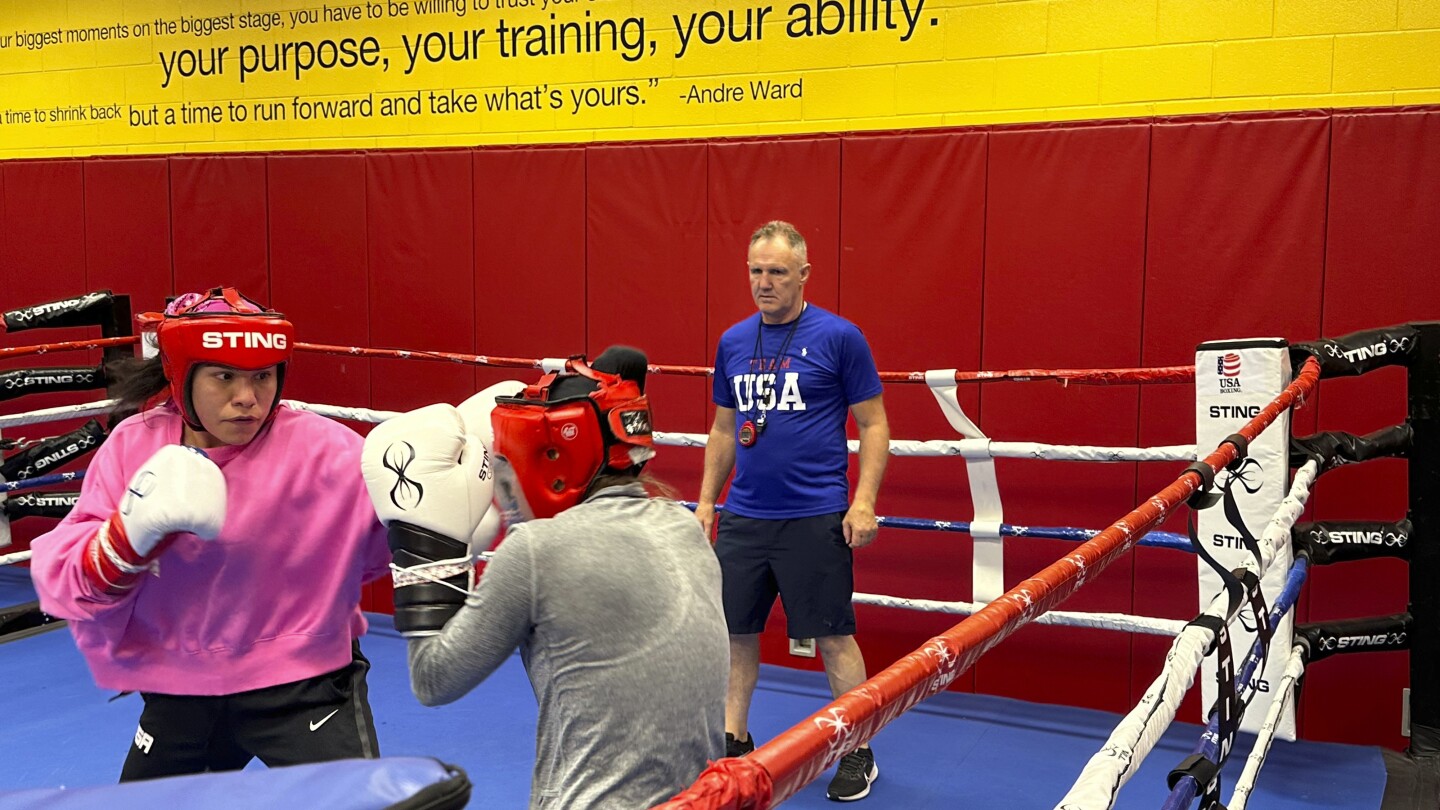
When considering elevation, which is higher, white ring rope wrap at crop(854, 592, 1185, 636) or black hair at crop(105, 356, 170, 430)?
black hair at crop(105, 356, 170, 430)

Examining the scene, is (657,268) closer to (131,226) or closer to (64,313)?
(64,313)

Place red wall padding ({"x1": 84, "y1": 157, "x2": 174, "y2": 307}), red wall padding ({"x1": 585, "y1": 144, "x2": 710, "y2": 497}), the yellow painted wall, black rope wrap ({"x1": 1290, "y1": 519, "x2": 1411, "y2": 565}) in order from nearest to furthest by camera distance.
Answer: black rope wrap ({"x1": 1290, "y1": 519, "x2": 1411, "y2": 565}) < the yellow painted wall < red wall padding ({"x1": 585, "y1": 144, "x2": 710, "y2": 497}) < red wall padding ({"x1": 84, "y1": 157, "x2": 174, "y2": 307})

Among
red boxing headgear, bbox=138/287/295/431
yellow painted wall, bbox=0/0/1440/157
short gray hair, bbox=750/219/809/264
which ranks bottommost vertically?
red boxing headgear, bbox=138/287/295/431

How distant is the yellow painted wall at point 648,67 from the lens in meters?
4.04

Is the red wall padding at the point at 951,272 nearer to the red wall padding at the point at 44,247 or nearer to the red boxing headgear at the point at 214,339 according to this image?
the red wall padding at the point at 44,247

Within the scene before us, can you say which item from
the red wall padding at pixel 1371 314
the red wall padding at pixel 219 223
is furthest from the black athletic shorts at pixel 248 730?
the red wall padding at pixel 219 223

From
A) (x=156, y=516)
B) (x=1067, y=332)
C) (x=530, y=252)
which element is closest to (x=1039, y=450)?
(x=1067, y=332)

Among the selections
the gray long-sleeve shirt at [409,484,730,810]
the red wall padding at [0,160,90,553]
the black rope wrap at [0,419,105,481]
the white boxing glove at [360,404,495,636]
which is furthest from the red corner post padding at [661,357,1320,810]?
the red wall padding at [0,160,90,553]

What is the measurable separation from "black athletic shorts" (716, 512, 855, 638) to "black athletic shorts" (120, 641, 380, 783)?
1634 millimetres

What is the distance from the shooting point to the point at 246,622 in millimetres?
1952

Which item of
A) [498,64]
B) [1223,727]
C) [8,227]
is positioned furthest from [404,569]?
[8,227]

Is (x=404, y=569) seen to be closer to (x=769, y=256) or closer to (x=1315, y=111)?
(x=769, y=256)

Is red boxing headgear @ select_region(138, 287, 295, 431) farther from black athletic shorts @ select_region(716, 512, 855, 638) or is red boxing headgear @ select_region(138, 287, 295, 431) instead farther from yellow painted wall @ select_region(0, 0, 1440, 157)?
yellow painted wall @ select_region(0, 0, 1440, 157)

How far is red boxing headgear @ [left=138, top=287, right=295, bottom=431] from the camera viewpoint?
1906 millimetres
